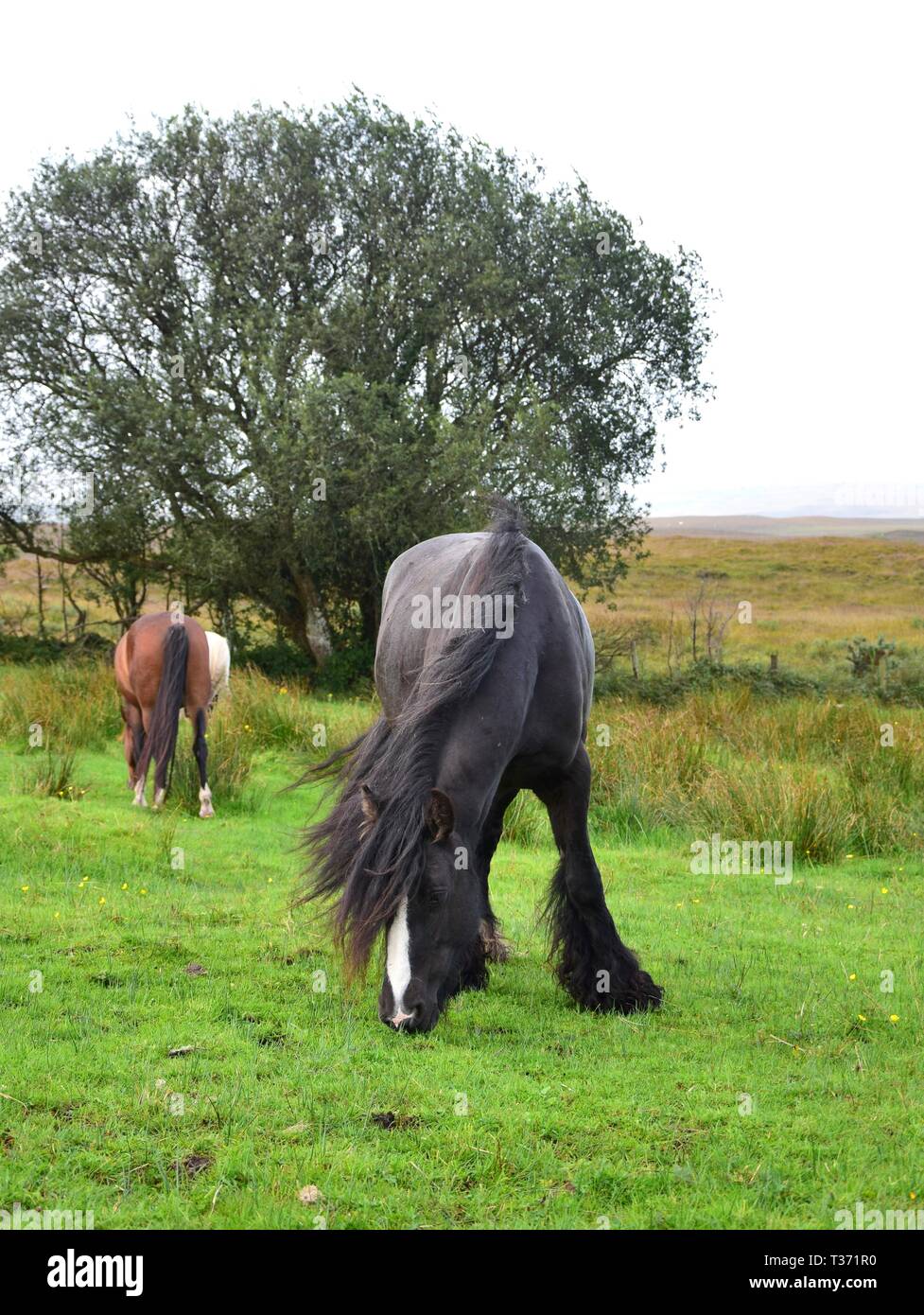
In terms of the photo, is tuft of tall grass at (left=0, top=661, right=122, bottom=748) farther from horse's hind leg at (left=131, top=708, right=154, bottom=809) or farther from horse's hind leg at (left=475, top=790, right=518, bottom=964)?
horse's hind leg at (left=475, top=790, right=518, bottom=964)

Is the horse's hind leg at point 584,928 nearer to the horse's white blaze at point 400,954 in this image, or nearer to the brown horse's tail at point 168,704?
the horse's white blaze at point 400,954

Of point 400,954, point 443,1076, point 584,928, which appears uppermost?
point 400,954

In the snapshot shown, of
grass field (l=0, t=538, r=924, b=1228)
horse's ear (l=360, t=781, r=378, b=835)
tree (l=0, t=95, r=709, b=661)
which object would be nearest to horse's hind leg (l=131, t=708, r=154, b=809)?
grass field (l=0, t=538, r=924, b=1228)

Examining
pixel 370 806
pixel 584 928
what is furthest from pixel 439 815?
pixel 584 928

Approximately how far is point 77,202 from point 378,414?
23.5 ft

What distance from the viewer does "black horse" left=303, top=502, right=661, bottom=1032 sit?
417cm

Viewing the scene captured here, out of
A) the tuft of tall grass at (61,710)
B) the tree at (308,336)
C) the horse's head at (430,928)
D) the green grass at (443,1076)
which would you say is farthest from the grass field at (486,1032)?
the tree at (308,336)

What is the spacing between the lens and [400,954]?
4.12 m

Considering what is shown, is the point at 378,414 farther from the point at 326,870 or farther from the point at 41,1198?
the point at 41,1198

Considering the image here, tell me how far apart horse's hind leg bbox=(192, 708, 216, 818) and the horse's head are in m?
5.88

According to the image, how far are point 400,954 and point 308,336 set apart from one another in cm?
1689

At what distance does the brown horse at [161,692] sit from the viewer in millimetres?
9562

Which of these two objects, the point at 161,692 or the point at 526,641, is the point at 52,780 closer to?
the point at 161,692

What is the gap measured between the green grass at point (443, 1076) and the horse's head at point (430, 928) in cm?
28
